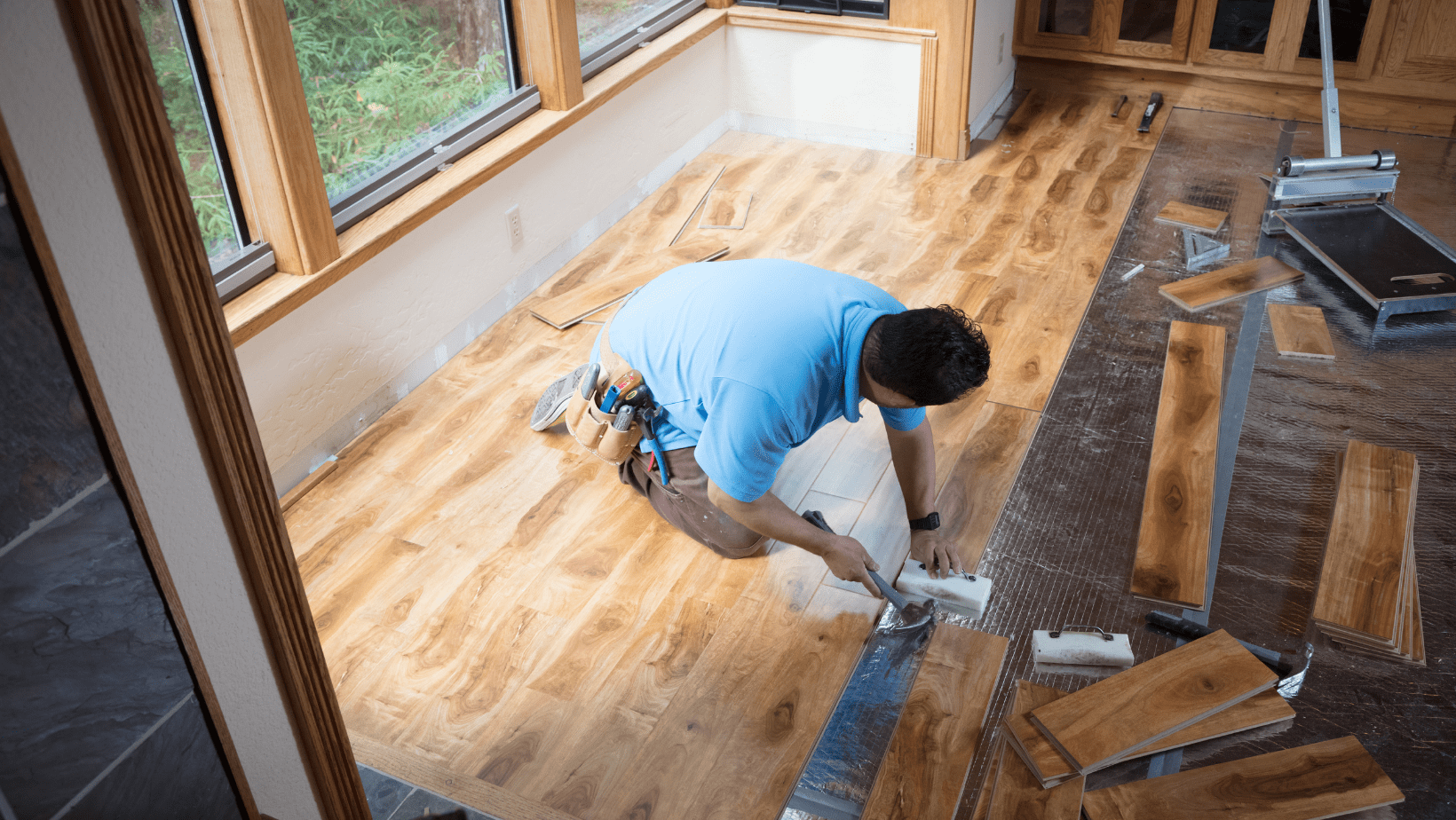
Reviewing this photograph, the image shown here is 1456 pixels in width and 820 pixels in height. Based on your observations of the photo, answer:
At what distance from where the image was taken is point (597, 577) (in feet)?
8.51

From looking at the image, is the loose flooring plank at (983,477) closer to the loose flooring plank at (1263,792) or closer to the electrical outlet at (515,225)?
the loose flooring plank at (1263,792)

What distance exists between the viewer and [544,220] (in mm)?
3863

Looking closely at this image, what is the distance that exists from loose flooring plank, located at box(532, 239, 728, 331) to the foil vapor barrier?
5.52ft

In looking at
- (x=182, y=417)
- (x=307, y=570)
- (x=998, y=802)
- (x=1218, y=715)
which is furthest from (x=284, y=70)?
(x=1218, y=715)

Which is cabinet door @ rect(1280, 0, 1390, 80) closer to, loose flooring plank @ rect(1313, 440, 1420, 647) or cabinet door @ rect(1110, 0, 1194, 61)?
cabinet door @ rect(1110, 0, 1194, 61)

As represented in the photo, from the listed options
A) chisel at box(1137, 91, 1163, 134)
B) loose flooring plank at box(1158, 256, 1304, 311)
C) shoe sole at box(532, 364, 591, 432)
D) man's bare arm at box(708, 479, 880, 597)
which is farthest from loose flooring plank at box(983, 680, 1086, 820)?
chisel at box(1137, 91, 1163, 134)

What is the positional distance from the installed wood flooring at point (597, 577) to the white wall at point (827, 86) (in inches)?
39.5

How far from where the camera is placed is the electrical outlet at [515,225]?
11.9ft

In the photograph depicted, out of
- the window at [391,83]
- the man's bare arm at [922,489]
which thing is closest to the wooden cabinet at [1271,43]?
the window at [391,83]

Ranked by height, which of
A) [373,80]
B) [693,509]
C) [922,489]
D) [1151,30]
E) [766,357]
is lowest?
[693,509]

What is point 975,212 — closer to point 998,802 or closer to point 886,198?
point 886,198

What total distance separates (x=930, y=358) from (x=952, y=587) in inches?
28.5

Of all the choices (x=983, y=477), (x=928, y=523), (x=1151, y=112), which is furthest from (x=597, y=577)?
(x=1151, y=112)

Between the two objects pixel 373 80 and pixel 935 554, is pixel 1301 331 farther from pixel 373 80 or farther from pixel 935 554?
pixel 373 80
